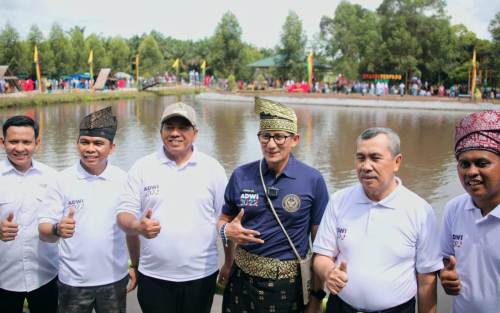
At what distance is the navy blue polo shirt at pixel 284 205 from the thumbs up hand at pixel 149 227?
0.49 m

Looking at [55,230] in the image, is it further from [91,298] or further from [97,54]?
[97,54]

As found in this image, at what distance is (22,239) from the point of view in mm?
3100

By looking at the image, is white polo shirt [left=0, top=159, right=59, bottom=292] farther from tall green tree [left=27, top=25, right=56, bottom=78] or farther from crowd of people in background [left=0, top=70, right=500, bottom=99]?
tall green tree [left=27, top=25, right=56, bottom=78]

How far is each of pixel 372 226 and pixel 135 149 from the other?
44.6 ft

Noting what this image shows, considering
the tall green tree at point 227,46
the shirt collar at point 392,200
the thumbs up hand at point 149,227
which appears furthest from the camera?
the tall green tree at point 227,46

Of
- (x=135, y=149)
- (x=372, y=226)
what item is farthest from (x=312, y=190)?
(x=135, y=149)

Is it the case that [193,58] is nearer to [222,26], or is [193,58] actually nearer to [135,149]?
[222,26]

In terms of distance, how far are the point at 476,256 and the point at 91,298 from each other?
227 centimetres

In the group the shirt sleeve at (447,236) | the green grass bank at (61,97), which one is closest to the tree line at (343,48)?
the green grass bank at (61,97)

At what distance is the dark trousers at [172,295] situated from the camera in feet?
9.77

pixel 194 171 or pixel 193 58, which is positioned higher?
pixel 193 58

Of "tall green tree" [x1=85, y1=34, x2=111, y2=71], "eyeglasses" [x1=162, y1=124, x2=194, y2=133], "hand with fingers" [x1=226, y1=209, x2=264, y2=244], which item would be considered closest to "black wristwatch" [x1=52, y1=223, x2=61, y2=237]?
"eyeglasses" [x1=162, y1=124, x2=194, y2=133]

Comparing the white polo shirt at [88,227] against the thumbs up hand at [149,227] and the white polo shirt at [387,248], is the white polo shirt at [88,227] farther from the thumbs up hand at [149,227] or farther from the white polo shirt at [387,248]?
the white polo shirt at [387,248]

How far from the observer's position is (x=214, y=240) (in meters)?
3.10
